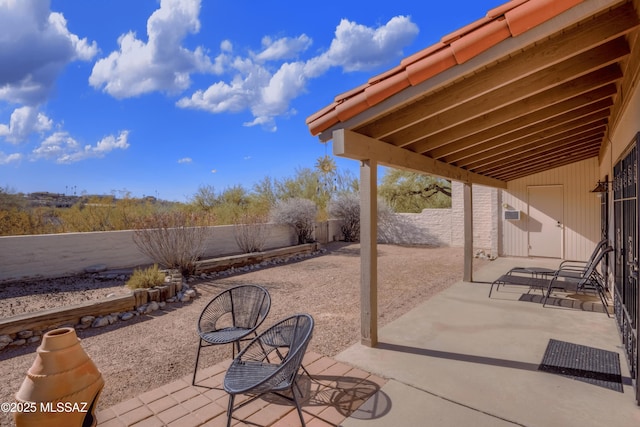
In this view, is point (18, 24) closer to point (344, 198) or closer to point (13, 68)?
point (13, 68)

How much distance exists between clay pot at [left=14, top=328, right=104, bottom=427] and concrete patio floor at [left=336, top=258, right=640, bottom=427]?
1.72 meters

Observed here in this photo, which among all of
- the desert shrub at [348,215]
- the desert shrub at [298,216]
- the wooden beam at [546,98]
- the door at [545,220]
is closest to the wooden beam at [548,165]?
the door at [545,220]

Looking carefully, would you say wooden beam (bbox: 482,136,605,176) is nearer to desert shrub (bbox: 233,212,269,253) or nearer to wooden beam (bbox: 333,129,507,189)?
wooden beam (bbox: 333,129,507,189)

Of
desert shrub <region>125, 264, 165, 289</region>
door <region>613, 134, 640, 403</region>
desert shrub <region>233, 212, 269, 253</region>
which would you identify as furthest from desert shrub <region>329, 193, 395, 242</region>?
door <region>613, 134, 640, 403</region>

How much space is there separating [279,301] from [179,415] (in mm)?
3537

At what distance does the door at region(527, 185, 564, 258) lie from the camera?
9.38 metres

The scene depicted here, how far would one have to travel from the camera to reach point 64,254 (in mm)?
7438

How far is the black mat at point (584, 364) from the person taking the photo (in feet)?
9.70

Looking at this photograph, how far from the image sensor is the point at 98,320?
480 centimetres

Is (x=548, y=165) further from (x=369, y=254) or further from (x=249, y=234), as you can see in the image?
(x=249, y=234)

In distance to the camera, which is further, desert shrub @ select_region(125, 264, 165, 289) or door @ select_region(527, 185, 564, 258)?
door @ select_region(527, 185, 564, 258)

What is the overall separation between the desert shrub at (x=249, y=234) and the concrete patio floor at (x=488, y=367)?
21.5 ft

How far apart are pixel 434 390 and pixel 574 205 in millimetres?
8969

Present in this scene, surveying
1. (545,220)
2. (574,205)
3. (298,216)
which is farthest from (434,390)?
(298,216)
